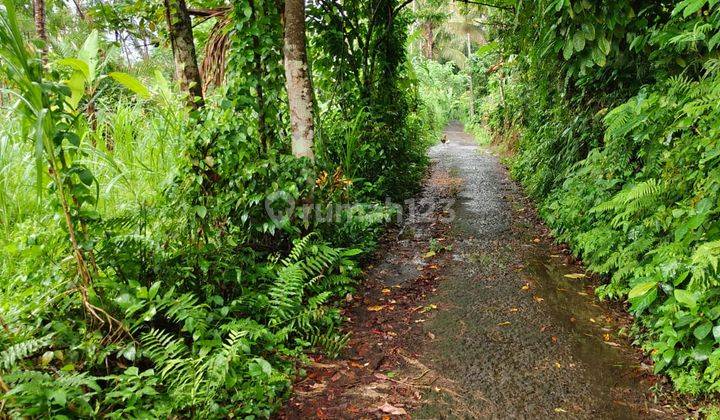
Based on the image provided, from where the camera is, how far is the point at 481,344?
10.1ft

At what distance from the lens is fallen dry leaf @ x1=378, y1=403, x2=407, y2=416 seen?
2404mm

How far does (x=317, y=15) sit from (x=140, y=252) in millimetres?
4585

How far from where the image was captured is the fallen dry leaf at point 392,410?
240 cm

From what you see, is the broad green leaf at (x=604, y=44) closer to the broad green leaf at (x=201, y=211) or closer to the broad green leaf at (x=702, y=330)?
the broad green leaf at (x=702, y=330)

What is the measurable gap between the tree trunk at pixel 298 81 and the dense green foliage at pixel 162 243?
0.21 metres

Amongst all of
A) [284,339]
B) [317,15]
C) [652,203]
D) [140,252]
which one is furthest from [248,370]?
[317,15]

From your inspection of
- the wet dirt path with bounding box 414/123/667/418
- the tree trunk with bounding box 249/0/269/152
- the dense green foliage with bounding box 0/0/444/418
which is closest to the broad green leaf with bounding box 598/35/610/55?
the wet dirt path with bounding box 414/123/667/418

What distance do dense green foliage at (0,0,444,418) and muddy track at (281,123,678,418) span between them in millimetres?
310

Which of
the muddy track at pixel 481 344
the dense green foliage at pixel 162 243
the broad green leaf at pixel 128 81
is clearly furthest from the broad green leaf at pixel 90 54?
the muddy track at pixel 481 344

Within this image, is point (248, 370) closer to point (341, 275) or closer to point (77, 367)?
point (77, 367)

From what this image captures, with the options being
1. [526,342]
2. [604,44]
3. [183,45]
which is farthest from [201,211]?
[604,44]

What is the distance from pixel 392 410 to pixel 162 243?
6.48ft

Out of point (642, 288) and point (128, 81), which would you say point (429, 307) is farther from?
point (128, 81)

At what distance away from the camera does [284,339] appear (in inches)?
114
